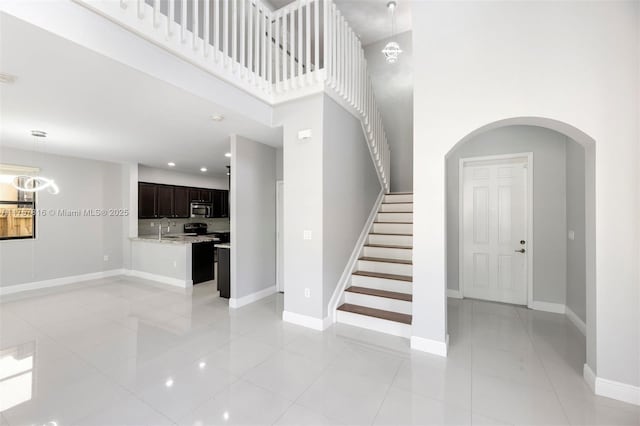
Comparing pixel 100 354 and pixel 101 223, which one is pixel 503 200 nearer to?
pixel 100 354

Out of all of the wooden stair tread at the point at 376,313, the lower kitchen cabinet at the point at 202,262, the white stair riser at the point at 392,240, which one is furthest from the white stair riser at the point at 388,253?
the lower kitchen cabinet at the point at 202,262

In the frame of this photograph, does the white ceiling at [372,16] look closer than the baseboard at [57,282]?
No

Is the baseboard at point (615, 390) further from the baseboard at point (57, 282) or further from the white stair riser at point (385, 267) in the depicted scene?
the baseboard at point (57, 282)

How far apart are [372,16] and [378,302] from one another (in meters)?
5.55

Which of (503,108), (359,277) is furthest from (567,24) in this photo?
(359,277)

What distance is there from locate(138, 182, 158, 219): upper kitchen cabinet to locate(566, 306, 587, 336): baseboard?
8.32 m

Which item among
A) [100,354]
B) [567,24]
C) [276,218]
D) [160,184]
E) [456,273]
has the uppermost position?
[567,24]

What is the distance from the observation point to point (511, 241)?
14.2 feet

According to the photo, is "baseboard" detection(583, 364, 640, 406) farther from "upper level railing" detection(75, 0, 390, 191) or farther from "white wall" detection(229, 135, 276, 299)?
"white wall" detection(229, 135, 276, 299)

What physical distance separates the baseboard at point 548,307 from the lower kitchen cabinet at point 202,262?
5.70 m

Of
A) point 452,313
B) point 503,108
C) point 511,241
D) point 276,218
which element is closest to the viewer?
point 503,108

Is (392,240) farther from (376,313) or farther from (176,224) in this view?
(176,224)

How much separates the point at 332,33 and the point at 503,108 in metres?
2.26

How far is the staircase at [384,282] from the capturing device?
344 cm
